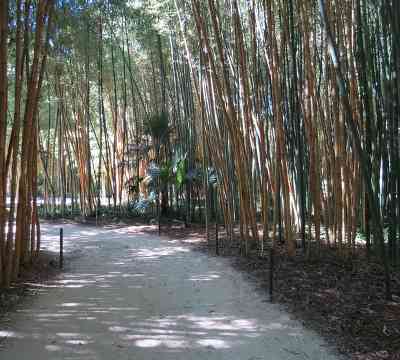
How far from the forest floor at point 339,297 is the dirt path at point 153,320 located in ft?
0.56

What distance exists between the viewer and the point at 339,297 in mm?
3357

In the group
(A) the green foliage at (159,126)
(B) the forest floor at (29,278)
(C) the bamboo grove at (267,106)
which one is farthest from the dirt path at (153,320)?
(A) the green foliage at (159,126)

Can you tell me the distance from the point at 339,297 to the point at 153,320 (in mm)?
1569

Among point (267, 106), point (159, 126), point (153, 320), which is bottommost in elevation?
point (153, 320)

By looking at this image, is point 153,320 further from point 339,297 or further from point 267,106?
point 267,106

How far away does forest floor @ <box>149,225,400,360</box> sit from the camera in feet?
8.35

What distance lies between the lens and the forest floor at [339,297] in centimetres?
254

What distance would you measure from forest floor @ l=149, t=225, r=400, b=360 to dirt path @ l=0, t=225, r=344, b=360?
171 millimetres

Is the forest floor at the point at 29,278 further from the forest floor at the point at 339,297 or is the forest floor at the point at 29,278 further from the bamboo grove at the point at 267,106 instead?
the forest floor at the point at 339,297

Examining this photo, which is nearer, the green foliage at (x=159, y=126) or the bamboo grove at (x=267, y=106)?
the bamboo grove at (x=267, y=106)

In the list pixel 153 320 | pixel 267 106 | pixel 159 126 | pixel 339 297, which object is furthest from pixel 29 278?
pixel 159 126

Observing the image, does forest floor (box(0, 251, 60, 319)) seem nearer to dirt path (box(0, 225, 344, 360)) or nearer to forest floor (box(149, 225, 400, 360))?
dirt path (box(0, 225, 344, 360))

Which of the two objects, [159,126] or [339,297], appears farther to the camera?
[159,126]

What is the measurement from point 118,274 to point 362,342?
2607 millimetres
